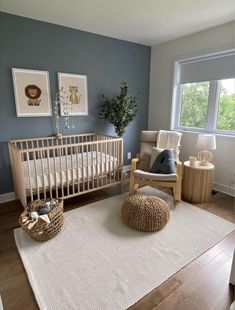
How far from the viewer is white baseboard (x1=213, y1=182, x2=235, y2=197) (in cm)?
305

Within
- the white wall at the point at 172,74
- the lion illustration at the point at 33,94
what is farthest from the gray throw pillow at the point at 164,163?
the lion illustration at the point at 33,94

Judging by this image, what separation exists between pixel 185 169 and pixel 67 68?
2.34 meters

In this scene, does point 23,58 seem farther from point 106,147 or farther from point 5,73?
point 106,147

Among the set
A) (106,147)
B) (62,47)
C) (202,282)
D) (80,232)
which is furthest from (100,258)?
(62,47)

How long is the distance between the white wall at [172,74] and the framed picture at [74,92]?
148 cm

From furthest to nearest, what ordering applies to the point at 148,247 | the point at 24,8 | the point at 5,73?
the point at 5,73 → the point at 24,8 → the point at 148,247

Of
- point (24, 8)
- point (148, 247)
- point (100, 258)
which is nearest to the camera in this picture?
point (100, 258)

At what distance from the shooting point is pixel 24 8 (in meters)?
2.36

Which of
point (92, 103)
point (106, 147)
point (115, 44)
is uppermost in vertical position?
point (115, 44)

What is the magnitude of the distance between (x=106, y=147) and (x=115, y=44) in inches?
73.9

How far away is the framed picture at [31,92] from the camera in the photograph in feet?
8.79

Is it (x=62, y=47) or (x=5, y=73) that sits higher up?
(x=62, y=47)

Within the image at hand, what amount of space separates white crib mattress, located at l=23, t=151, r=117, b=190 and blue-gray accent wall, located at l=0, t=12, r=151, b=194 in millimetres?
609

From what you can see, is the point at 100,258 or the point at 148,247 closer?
the point at 100,258
